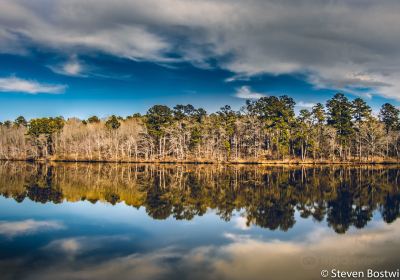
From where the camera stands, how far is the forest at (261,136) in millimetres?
90812

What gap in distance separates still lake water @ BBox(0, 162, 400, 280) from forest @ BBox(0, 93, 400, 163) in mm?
57471

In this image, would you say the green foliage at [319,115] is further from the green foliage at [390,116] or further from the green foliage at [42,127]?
the green foliage at [42,127]

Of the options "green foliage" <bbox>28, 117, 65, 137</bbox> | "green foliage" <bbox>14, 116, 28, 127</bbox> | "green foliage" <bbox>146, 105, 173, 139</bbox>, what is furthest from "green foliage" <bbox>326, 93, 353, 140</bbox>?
"green foliage" <bbox>14, 116, 28, 127</bbox>

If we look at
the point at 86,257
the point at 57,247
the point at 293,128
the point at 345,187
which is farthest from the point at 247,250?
the point at 293,128

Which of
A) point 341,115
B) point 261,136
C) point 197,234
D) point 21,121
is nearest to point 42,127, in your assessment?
point 21,121

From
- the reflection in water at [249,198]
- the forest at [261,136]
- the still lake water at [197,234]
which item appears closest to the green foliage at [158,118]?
the forest at [261,136]

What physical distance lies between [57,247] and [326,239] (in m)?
14.8

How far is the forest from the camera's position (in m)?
90.8

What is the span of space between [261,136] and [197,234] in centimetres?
8289

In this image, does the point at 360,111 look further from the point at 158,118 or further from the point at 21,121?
the point at 21,121

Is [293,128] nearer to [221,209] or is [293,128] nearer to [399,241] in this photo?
[221,209]

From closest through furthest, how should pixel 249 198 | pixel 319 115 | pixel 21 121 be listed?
pixel 249 198, pixel 319 115, pixel 21 121

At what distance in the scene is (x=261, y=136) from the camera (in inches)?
3947

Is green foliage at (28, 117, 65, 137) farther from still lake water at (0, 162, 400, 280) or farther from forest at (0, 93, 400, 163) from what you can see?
still lake water at (0, 162, 400, 280)
